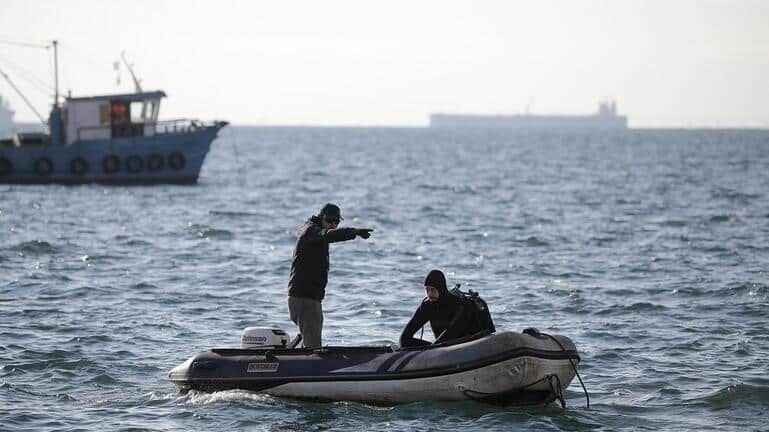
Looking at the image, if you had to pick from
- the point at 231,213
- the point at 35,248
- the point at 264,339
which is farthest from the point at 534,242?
the point at 264,339

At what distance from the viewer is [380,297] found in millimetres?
21453

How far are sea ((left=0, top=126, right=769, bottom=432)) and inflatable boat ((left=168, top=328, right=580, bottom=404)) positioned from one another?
0.18m

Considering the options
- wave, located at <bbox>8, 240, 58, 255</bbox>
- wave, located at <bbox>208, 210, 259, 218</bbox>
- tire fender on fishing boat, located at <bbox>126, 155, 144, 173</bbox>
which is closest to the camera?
wave, located at <bbox>8, 240, 58, 255</bbox>

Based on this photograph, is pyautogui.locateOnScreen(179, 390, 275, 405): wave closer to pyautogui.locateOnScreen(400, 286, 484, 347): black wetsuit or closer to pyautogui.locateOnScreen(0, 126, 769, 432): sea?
pyautogui.locateOnScreen(0, 126, 769, 432): sea

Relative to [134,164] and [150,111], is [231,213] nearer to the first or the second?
[150,111]

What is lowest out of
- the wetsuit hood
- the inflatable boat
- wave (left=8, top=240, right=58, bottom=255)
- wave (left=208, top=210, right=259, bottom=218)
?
wave (left=208, top=210, right=259, bottom=218)

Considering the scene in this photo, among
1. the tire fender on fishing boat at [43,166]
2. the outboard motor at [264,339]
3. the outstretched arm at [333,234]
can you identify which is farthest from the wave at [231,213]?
the outstretched arm at [333,234]

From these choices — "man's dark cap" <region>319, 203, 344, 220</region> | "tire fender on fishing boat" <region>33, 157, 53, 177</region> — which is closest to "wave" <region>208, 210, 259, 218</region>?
"tire fender on fishing boat" <region>33, 157, 53, 177</region>

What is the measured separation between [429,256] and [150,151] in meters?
25.3

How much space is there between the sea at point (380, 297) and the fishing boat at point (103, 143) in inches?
53.1

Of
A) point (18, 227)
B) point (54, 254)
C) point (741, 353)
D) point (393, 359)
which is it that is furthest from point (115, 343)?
point (18, 227)

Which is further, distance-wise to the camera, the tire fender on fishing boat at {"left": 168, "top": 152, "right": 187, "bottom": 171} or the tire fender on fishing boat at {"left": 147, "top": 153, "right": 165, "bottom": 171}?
the tire fender on fishing boat at {"left": 168, "top": 152, "right": 187, "bottom": 171}

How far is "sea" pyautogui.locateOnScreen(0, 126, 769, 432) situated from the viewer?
42.8 ft

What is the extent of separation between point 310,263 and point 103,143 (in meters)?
38.2
